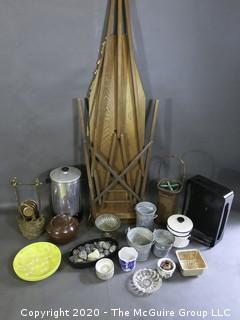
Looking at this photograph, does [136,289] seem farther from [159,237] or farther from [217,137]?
[217,137]

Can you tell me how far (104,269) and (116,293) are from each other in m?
0.17

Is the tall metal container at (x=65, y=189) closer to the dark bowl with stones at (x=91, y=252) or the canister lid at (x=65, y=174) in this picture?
the canister lid at (x=65, y=174)

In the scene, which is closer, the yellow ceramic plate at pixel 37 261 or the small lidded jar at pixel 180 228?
the yellow ceramic plate at pixel 37 261

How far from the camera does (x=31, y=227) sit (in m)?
2.01

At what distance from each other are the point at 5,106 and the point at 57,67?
18.4 inches

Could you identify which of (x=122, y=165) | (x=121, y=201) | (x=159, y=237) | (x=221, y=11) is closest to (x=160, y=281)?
(x=159, y=237)

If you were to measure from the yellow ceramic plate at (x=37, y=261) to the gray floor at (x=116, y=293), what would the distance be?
5 centimetres

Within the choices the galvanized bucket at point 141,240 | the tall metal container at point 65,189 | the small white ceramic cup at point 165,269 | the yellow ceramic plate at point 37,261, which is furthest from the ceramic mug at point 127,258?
the tall metal container at point 65,189

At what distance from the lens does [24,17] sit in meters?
1.73

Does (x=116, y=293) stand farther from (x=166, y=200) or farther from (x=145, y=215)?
(x=166, y=200)

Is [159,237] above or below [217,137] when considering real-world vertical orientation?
below

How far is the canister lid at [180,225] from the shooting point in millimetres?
1930

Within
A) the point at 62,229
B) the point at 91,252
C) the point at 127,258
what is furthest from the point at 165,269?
the point at 62,229

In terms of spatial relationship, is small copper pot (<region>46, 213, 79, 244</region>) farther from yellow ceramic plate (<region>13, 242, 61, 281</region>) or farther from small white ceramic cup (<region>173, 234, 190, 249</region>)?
small white ceramic cup (<region>173, 234, 190, 249</region>)
